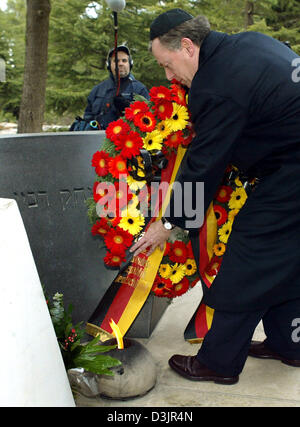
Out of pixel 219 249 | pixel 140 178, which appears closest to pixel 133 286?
pixel 219 249

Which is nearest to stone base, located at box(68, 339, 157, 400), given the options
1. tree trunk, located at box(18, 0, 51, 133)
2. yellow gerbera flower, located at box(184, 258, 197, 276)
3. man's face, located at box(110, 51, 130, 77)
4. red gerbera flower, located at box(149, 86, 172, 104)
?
yellow gerbera flower, located at box(184, 258, 197, 276)

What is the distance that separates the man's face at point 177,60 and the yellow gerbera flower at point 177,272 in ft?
3.50

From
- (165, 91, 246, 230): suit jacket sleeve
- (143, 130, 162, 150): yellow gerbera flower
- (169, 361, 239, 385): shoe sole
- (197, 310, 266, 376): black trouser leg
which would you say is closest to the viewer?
(165, 91, 246, 230): suit jacket sleeve

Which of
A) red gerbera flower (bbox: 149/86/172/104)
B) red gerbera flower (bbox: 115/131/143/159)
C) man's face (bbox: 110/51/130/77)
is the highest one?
man's face (bbox: 110/51/130/77)

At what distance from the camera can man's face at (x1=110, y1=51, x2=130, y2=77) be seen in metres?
4.52

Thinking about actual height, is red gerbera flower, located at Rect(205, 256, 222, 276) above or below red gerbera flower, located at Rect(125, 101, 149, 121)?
below

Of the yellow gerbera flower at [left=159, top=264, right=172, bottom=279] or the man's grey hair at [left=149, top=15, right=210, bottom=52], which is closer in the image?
the man's grey hair at [left=149, top=15, right=210, bottom=52]

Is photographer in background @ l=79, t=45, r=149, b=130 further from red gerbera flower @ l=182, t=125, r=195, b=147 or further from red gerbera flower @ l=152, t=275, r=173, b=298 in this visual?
red gerbera flower @ l=152, t=275, r=173, b=298

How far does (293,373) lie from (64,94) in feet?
30.0

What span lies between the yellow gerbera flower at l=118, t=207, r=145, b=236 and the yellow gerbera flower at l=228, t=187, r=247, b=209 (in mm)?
525

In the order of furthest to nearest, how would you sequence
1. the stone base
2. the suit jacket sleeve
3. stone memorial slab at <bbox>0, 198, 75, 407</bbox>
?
the stone base < the suit jacket sleeve < stone memorial slab at <bbox>0, 198, 75, 407</bbox>

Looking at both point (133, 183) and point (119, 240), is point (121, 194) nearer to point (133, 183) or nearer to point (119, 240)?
point (133, 183)

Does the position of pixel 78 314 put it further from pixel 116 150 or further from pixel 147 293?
pixel 116 150

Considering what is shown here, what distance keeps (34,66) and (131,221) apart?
15.3 feet
